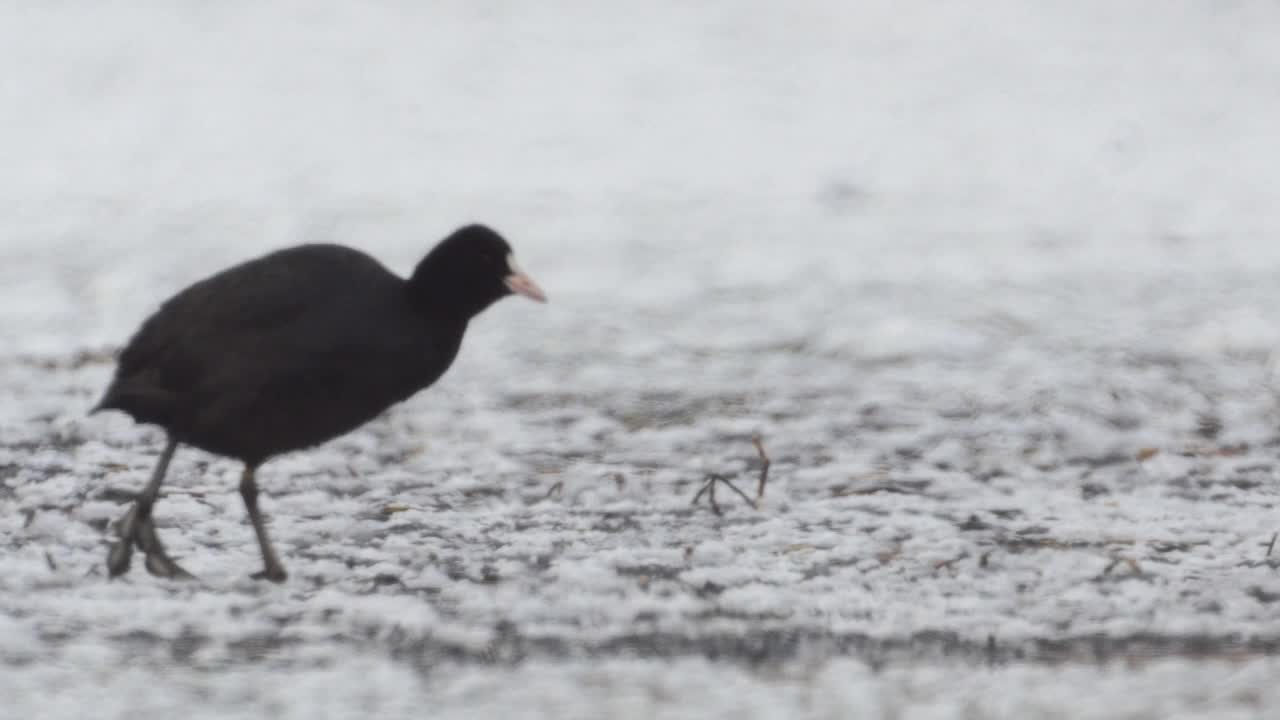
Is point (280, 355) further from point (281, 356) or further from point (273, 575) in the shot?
point (273, 575)

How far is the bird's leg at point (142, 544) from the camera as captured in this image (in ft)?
15.2

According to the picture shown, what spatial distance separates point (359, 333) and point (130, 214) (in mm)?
5371

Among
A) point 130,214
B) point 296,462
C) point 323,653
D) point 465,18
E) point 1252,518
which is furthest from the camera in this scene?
point 465,18

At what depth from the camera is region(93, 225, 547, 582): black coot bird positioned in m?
4.70

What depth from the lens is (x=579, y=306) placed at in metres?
8.26

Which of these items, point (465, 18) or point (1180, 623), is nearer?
point (1180, 623)

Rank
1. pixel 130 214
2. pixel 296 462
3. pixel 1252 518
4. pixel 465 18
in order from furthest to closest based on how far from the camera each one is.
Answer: pixel 465 18 < pixel 130 214 < pixel 296 462 < pixel 1252 518

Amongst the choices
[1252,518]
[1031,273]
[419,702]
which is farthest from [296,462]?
[1031,273]

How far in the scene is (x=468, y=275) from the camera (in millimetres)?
4988

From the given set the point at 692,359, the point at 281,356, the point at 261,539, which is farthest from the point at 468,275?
the point at 692,359

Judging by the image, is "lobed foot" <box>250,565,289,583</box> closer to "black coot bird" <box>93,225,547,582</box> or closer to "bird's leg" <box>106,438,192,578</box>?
"black coot bird" <box>93,225,547,582</box>

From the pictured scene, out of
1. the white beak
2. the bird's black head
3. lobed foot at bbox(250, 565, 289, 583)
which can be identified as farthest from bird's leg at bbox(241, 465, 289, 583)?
the white beak

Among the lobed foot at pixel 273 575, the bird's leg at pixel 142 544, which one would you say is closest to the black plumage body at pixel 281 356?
the bird's leg at pixel 142 544

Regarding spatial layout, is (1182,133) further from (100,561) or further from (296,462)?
(100,561)
